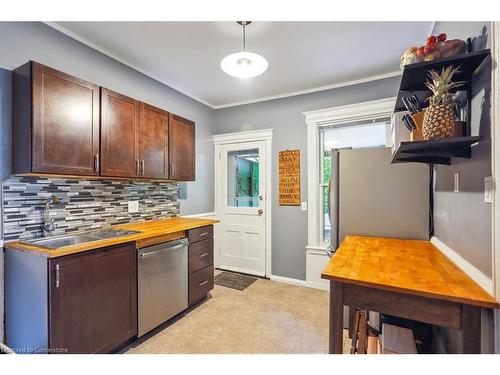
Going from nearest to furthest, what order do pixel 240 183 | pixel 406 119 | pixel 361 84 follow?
pixel 406 119 → pixel 361 84 → pixel 240 183

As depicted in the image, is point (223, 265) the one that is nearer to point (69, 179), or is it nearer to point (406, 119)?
point (69, 179)

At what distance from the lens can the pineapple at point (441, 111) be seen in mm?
1104

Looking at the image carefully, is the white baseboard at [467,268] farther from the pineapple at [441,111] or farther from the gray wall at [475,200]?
the pineapple at [441,111]

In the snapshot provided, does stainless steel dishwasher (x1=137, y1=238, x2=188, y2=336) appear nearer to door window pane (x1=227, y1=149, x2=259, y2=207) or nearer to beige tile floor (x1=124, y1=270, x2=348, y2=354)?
beige tile floor (x1=124, y1=270, x2=348, y2=354)

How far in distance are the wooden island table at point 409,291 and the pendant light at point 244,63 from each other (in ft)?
4.82

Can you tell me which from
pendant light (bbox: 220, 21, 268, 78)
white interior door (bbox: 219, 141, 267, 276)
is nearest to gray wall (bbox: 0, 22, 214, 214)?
white interior door (bbox: 219, 141, 267, 276)

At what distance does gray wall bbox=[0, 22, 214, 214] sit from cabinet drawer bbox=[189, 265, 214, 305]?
3.25ft

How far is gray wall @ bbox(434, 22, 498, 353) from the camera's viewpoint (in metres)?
A: 1.00

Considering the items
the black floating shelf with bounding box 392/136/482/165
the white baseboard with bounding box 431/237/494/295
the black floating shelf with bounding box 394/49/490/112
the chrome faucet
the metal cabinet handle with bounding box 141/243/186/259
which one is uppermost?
the black floating shelf with bounding box 394/49/490/112
